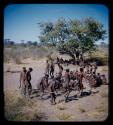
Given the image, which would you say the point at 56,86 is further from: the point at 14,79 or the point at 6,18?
the point at 6,18

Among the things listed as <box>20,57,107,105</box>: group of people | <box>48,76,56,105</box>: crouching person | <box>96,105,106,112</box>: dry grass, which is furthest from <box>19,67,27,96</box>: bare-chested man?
<box>96,105,106,112</box>: dry grass

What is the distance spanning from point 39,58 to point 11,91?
0.49m

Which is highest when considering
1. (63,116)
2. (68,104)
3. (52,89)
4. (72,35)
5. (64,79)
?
(72,35)

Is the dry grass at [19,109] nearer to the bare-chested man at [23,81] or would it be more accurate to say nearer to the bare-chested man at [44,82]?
the bare-chested man at [23,81]

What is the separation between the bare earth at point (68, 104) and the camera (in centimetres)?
342

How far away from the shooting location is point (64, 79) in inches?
139

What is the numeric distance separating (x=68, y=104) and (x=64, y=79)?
0.29 metres

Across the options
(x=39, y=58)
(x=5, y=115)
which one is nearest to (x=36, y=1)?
(x=39, y=58)

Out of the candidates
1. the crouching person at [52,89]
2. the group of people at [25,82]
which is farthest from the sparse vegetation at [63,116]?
the group of people at [25,82]

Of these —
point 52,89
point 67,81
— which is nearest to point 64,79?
point 67,81

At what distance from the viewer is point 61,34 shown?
3.51 metres

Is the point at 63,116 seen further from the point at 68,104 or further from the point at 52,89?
the point at 52,89

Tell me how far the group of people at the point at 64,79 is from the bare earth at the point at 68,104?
0.06 m

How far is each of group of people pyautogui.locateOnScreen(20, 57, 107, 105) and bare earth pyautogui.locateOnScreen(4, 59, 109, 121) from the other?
6 centimetres
